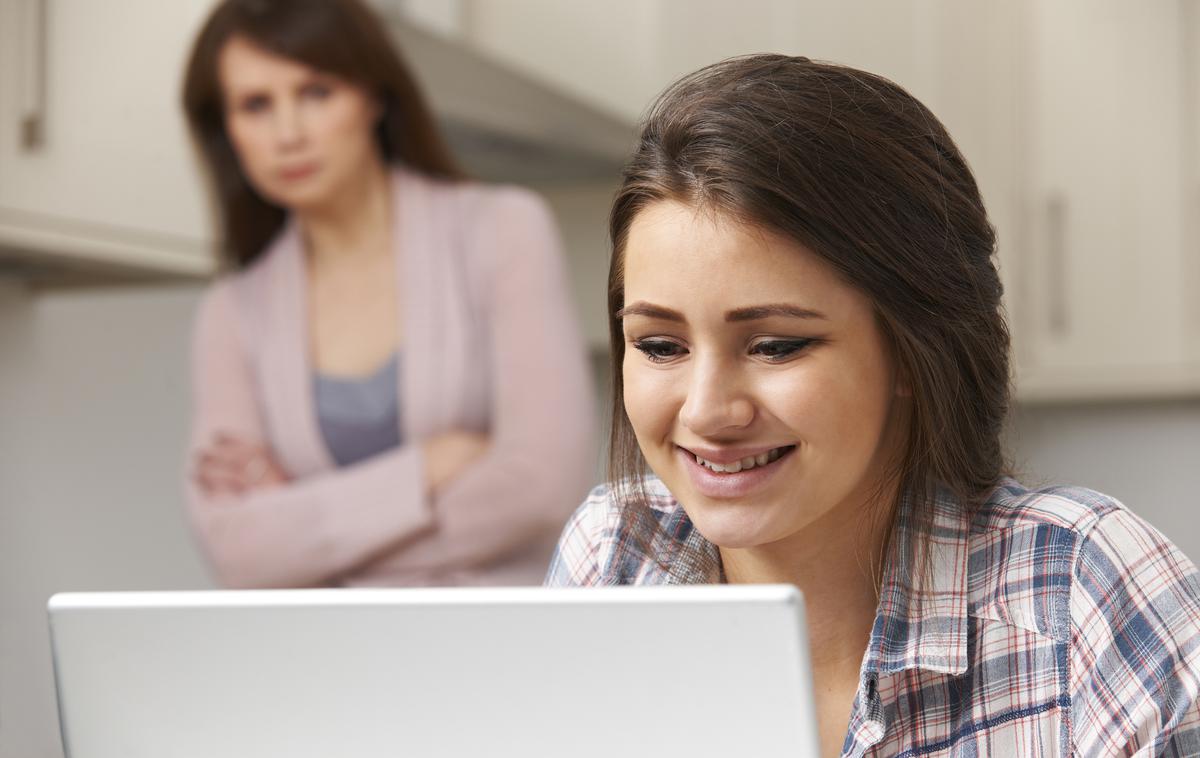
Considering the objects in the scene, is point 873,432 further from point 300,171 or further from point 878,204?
point 300,171

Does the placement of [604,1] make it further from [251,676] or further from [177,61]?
[251,676]

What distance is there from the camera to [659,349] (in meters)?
0.83

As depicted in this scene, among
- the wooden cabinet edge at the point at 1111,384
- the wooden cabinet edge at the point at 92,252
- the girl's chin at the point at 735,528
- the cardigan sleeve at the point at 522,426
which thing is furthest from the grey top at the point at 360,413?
the wooden cabinet edge at the point at 1111,384

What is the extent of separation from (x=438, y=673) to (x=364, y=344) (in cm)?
107

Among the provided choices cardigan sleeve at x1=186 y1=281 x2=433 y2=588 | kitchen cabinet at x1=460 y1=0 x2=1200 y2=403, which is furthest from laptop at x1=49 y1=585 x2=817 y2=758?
kitchen cabinet at x1=460 y1=0 x2=1200 y2=403

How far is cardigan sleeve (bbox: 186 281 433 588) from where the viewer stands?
1.44m

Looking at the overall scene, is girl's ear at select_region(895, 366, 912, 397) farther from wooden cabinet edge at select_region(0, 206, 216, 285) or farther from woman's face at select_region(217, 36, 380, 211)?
wooden cabinet edge at select_region(0, 206, 216, 285)

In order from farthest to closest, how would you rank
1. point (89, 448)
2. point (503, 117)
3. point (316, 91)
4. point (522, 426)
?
point (89, 448)
point (503, 117)
point (316, 91)
point (522, 426)

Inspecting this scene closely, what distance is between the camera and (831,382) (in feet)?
2.58

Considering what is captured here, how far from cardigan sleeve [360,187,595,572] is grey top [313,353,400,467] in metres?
0.11

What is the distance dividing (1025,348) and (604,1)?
1.09 m

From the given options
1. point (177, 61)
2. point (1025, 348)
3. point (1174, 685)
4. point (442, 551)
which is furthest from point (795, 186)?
point (1025, 348)

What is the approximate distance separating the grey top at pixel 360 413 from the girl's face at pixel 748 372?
706mm

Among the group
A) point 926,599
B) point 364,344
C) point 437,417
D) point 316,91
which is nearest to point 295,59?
point 316,91
